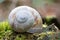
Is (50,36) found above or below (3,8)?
below

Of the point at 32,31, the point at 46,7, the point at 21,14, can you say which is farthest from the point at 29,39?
the point at 46,7

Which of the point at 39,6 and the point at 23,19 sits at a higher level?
the point at 39,6

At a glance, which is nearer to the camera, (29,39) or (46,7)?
(29,39)

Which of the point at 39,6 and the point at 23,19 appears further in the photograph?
the point at 39,6

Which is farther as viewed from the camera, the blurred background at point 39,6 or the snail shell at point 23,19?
the blurred background at point 39,6

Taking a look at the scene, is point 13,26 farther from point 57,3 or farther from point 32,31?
point 57,3

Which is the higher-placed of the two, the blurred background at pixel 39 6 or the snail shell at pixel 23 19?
the blurred background at pixel 39 6

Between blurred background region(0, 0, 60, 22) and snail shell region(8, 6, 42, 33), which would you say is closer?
snail shell region(8, 6, 42, 33)

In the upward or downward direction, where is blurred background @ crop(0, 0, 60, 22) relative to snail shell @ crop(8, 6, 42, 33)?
upward
